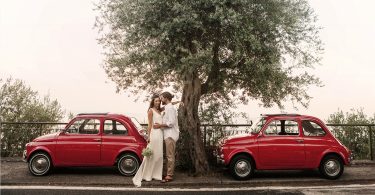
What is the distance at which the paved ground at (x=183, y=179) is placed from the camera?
33.5 ft

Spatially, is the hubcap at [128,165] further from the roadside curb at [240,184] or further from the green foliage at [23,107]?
the green foliage at [23,107]

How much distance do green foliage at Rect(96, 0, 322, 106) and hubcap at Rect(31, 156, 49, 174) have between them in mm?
4018

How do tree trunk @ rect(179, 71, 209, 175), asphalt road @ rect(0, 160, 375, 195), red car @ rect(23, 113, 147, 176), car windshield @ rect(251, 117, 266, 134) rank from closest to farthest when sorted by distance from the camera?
asphalt road @ rect(0, 160, 375, 195) → red car @ rect(23, 113, 147, 176) → car windshield @ rect(251, 117, 266, 134) → tree trunk @ rect(179, 71, 209, 175)

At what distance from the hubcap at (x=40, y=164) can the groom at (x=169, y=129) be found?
11.5 ft

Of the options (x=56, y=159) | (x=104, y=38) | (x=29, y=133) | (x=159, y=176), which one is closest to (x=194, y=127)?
(x=159, y=176)

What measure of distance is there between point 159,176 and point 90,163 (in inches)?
84.5

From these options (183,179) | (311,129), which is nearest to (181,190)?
(183,179)

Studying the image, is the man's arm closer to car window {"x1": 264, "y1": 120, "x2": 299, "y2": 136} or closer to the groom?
the groom

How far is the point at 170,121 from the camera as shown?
10.5m

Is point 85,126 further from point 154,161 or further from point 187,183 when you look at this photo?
point 187,183

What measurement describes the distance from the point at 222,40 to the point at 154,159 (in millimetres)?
4320

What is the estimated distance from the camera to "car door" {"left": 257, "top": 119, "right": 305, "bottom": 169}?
1087cm

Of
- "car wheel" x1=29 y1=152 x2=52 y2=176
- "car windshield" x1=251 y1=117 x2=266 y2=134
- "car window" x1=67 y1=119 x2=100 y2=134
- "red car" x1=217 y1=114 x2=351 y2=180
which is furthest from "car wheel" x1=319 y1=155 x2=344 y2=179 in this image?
"car wheel" x1=29 y1=152 x2=52 y2=176

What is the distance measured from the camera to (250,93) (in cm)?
1413
